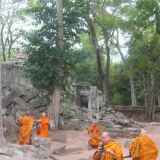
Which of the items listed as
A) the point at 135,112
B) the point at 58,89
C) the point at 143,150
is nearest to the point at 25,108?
the point at 58,89

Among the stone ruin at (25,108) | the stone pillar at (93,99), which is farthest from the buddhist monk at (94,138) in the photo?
the stone pillar at (93,99)

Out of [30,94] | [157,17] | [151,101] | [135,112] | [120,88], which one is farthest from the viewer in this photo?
[120,88]

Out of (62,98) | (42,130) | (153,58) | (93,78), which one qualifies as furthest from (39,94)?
(93,78)

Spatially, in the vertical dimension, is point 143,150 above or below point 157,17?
below

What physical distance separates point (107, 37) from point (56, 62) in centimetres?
1028

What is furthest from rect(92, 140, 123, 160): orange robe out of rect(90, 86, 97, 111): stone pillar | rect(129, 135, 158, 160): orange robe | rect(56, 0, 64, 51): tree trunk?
rect(90, 86, 97, 111): stone pillar

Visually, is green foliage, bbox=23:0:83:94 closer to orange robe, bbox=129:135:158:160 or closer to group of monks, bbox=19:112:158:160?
group of monks, bbox=19:112:158:160

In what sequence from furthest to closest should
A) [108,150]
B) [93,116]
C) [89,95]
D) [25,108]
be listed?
1. [89,95]
2. [93,116]
3. [25,108]
4. [108,150]

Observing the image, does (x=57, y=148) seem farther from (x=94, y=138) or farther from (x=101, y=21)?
(x=101, y=21)

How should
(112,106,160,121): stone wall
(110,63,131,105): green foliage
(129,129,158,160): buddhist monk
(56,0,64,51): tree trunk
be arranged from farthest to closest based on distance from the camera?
(110,63,131,105): green foliage, (112,106,160,121): stone wall, (56,0,64,51): tree trunk, (129,129,158,160): buddhist monk

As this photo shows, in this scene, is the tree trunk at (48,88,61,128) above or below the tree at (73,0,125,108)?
below

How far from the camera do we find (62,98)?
25.6 m

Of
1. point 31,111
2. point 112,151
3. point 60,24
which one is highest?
point 60,24

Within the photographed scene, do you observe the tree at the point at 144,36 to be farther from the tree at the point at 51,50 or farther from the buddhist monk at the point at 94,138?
the buddhist monk at the point at 94,138
